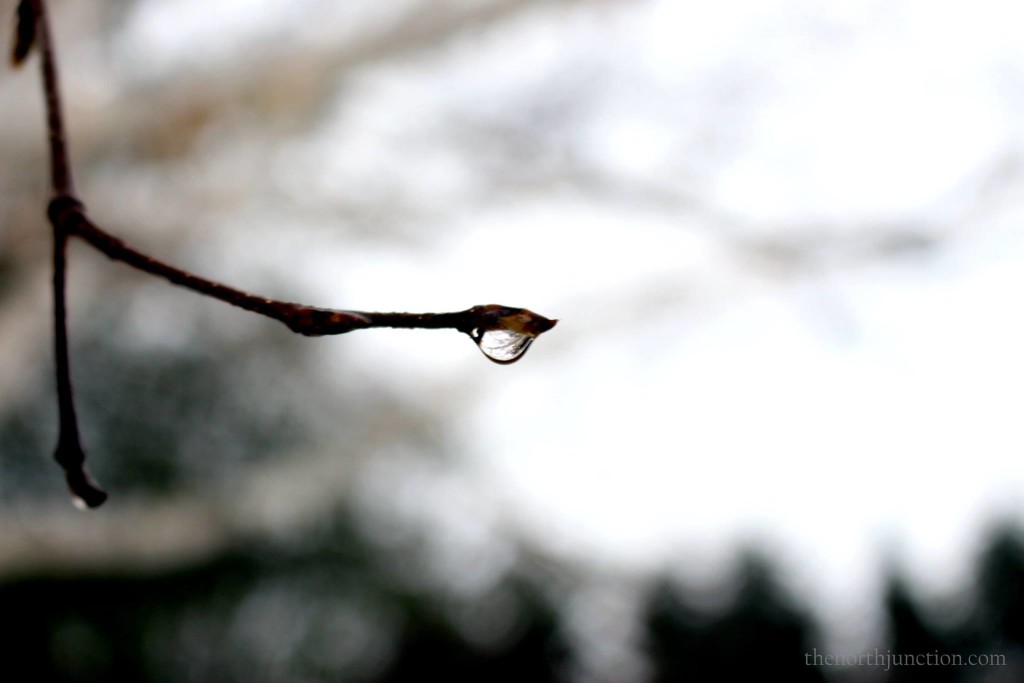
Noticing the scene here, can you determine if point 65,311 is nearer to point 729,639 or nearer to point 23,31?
point 23,31

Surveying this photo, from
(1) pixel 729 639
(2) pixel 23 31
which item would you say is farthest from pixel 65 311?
(1) pixel 729 639

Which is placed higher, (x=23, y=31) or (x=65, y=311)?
(x=23, y=31)

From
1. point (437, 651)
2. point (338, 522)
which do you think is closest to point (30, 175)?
point (338, 522)

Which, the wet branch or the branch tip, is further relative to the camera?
the branch tip

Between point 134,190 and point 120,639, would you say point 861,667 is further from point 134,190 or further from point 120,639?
point 134,190

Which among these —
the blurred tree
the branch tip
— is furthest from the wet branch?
the blurred tree

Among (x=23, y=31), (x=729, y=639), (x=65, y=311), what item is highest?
(x=729, y=639)

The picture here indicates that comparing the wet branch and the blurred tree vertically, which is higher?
the blurred tree

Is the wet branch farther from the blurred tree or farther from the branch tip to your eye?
the blurred tree
